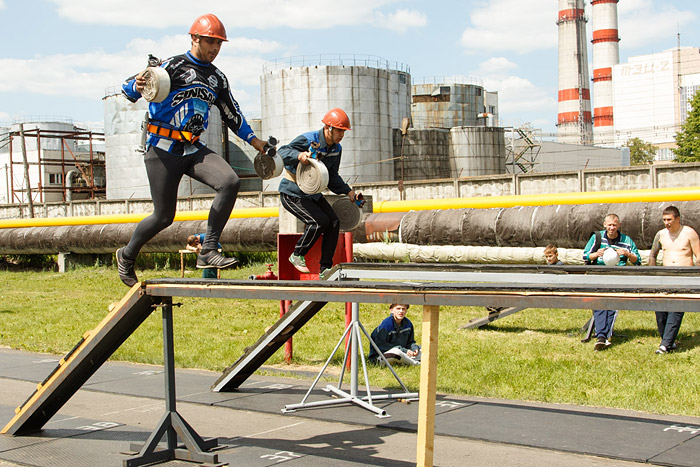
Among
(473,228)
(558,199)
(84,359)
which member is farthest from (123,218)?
(84,359)

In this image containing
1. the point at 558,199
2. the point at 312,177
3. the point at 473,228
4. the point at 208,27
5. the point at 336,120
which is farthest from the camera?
the point at 558,199

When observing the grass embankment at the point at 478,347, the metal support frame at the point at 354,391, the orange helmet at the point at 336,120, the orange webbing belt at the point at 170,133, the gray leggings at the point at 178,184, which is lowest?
the grass embankment at the point at 478,347

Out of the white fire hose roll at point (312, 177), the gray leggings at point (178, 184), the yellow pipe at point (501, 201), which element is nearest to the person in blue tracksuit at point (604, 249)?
the white fire hose roll at point (312, 177)

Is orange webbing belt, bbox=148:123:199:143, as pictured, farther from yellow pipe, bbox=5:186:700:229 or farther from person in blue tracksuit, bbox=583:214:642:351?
yellow pipe, bbox=5:186:700:229

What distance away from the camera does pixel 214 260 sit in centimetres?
588

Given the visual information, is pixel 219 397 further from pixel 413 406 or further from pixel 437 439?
pixel 437 439

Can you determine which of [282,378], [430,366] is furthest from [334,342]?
[430,366]

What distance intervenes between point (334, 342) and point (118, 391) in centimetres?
381

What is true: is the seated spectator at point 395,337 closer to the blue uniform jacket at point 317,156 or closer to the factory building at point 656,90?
the blue uniform jacket at point 317,156

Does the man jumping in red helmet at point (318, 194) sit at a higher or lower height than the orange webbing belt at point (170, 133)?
lower

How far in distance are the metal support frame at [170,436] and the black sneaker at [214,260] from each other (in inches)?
14.6

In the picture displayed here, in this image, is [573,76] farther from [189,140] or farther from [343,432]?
[189,140]

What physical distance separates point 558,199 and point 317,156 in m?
10.5

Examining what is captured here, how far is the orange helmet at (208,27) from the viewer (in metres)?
5.80
